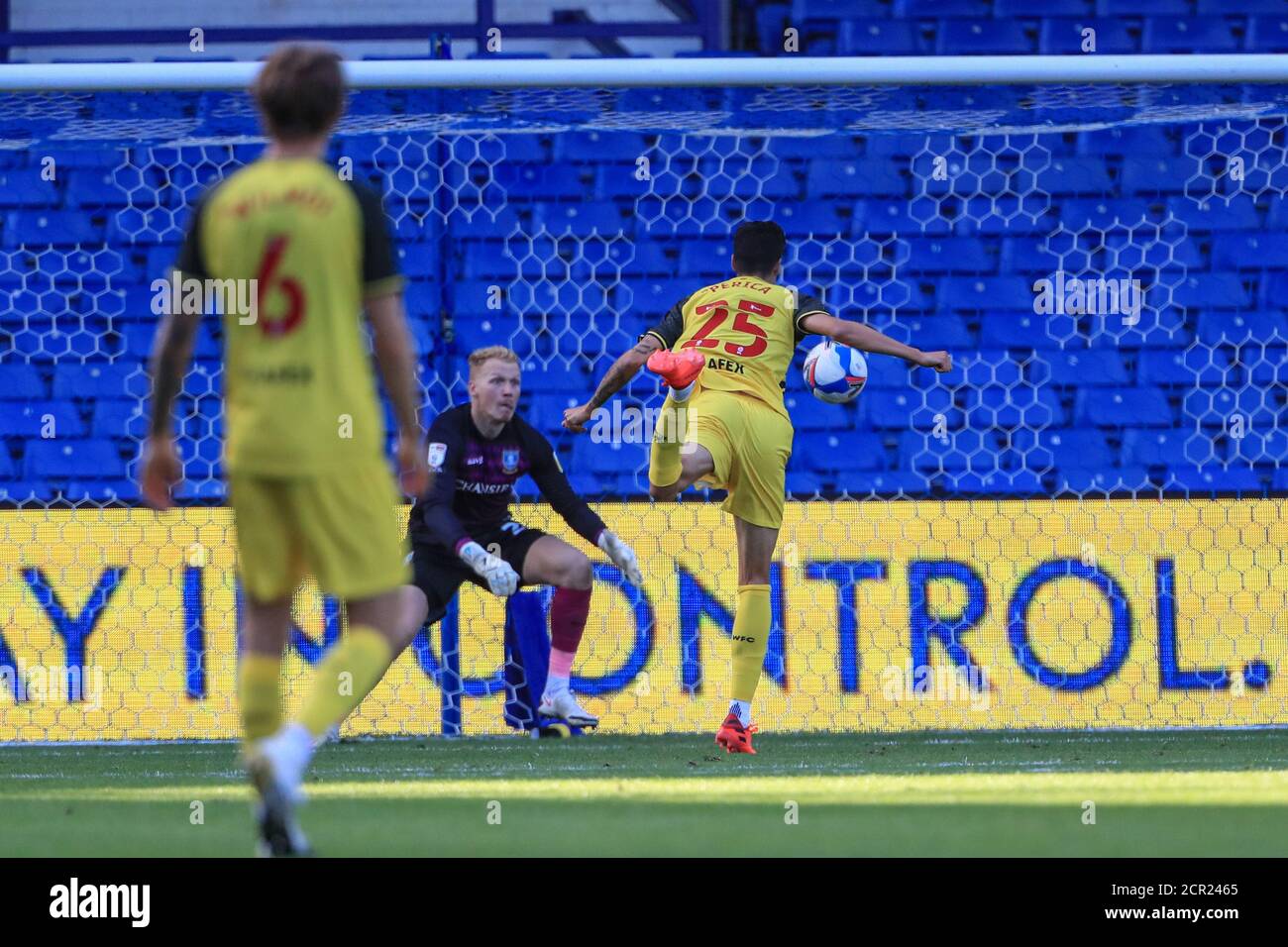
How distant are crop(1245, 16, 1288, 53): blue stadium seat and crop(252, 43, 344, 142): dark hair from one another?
8.10 metres

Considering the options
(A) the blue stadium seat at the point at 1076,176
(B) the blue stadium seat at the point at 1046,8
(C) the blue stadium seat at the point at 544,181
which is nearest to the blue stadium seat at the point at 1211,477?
(A) the blue stadium seat at the point at 1076,176

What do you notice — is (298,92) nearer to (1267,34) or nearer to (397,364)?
(397,364)

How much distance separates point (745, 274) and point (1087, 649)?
207 centimetres

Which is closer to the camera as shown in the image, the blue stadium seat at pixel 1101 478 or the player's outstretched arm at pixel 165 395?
the player's outstretched arm at pixel 165 395

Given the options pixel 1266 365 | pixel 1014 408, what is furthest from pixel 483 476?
pixel 1266 365

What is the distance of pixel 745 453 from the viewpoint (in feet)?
20.8

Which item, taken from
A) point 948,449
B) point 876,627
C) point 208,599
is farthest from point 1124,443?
point 208,599

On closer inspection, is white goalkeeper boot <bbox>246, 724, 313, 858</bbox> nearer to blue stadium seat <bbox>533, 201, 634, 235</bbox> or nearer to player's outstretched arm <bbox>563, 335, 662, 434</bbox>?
player's outstretched arm <bbox>563, 335, 662, 434</bbox>

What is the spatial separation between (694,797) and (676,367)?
6.11 feet

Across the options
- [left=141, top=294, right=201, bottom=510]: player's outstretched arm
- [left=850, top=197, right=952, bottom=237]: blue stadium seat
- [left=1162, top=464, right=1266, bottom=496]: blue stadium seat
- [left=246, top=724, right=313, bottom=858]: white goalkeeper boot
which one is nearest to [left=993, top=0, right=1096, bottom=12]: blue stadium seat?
[left=850, top=197, right=952, bottom=237]: blue stadium seat

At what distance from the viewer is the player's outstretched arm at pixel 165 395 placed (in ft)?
11.8

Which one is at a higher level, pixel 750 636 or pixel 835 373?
pixel 835 373

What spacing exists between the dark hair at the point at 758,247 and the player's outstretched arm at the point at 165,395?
3.14 meters

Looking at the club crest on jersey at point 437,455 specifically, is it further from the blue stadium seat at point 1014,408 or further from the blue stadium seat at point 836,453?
the blue stadium seat at point 1014,408
